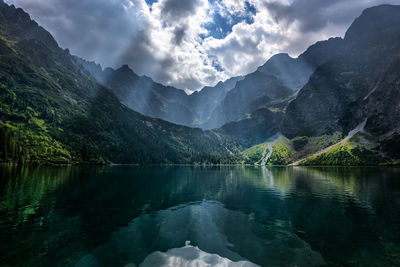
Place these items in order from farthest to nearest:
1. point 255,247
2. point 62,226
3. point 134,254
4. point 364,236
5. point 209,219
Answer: point 209,219 < point 62,226 < point 364,236 < point 255,247 < point 134,254

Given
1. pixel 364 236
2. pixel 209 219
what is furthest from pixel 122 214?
pixel 364 236

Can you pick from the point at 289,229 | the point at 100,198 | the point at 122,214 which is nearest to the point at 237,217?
the point at 289,229

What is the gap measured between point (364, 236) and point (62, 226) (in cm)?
3837

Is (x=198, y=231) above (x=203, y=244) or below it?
below

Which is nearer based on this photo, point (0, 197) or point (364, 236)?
point (364, 236)

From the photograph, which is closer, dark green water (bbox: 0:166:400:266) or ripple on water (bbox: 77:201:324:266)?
ripple on water (bbox: 77:201:324:266)

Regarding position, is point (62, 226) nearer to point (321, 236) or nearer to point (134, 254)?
point (134, 254)

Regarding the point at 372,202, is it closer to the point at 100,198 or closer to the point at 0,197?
the point at 100,198

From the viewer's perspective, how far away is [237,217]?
115ft

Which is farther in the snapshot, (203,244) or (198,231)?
(198,231)

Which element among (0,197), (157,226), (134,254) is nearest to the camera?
(134,254)

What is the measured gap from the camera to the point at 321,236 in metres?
25.7

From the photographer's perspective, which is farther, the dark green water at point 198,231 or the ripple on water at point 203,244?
the dark green water at point 198,231

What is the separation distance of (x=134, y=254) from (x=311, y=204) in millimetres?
38725
